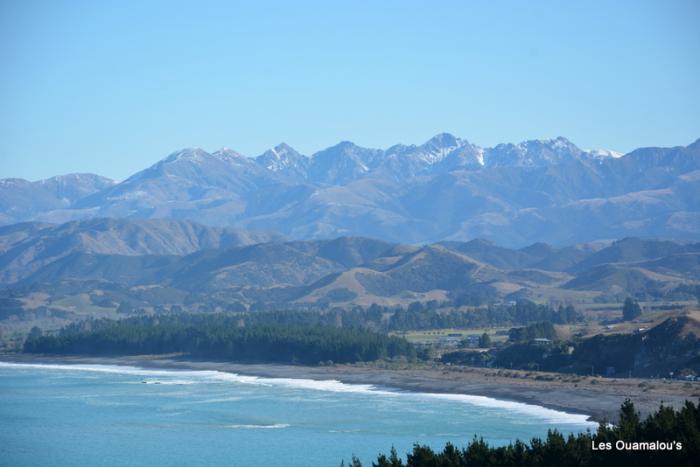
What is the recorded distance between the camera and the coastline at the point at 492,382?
94.5m

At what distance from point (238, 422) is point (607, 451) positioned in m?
47.7

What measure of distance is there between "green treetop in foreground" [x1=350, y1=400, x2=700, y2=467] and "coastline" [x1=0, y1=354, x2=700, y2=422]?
2511 centimetres

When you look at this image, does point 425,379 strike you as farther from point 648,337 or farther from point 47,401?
point 47,401

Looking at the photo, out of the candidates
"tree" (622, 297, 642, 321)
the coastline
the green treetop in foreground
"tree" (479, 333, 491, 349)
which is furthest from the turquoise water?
"tree" (622, 297, 642, 321)

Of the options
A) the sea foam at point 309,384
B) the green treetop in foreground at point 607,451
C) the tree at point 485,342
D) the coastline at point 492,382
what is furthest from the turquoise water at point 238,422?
the tree at point 485,342

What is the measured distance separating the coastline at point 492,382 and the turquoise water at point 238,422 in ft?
9.39

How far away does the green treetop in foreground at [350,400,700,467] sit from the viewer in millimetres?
48594

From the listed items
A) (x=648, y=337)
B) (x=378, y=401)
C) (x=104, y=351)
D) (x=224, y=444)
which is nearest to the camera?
(x=224, y=444)

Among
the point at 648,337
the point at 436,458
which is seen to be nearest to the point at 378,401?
the point at 648,337

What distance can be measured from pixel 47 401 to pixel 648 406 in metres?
56.8

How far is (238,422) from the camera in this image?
93250mm

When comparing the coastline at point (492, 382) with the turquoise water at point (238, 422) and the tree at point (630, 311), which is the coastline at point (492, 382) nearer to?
the turquoise water at point (238, 422)

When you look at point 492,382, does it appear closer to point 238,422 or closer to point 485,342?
point 238,422

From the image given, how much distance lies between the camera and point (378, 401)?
105625 mm
